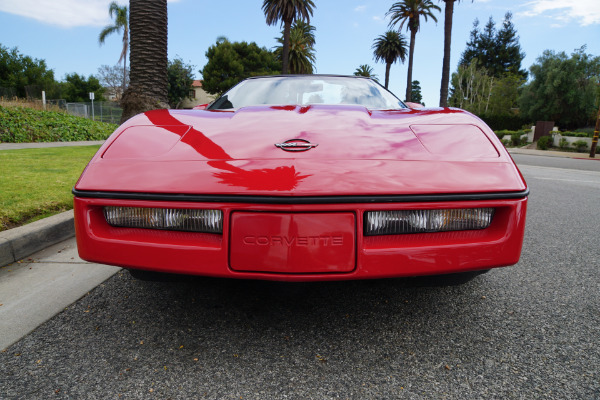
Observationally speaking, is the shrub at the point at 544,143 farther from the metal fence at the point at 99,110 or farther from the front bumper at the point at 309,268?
the front bumper at the point at 309,268

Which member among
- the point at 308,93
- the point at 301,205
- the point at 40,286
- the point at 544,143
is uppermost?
the point at 308,93

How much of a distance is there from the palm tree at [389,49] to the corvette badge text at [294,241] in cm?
4385

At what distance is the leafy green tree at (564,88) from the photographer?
34.2 m

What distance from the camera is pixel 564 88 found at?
1371 inches

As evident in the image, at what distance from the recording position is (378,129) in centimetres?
175

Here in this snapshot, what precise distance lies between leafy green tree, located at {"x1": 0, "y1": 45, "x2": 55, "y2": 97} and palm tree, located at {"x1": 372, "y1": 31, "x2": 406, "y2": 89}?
32420 millimetres

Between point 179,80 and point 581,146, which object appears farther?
point 179,80

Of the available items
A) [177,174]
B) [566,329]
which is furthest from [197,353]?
[566,329]

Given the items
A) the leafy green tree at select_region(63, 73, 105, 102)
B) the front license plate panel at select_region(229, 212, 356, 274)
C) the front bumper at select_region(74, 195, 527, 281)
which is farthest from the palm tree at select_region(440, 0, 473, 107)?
the leafy green tree at select_region(63, 73, 105, 102)

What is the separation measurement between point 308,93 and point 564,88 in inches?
1582

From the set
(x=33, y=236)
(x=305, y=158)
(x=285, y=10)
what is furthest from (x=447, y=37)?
(x=305, y=158)

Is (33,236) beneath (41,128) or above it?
beneath

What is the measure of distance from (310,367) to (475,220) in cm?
78

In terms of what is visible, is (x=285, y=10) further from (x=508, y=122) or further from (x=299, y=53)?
(x=508, y=122)
